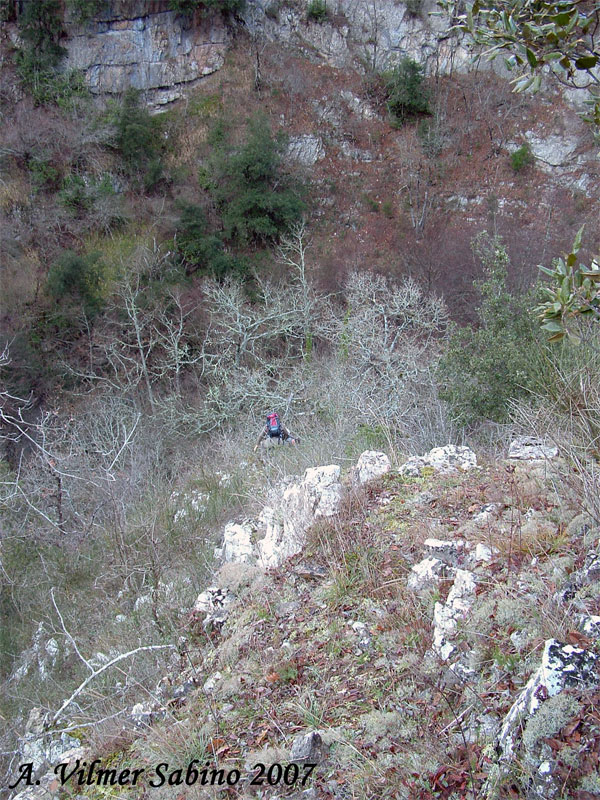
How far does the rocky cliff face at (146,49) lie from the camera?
85.4 ft

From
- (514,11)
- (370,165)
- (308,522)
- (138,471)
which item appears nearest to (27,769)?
(308,522)

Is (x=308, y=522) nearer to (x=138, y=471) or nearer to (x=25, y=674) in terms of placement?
(x=25, y=674)

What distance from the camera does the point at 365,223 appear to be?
2419 cm

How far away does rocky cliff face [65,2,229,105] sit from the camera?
26.0 meters

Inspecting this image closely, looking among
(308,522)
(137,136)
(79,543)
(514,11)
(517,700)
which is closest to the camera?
(517,700)

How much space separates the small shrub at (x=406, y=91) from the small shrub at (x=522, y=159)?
4.94m

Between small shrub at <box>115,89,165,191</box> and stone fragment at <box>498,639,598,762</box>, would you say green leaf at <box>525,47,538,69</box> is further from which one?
small shrub at <box>115,89,165,191</box>

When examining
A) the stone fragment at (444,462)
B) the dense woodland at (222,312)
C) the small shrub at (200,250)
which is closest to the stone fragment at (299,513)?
the stone fragment at (444,462)

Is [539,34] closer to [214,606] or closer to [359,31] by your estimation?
[214,606]

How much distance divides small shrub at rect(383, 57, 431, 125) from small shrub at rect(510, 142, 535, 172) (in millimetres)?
4938

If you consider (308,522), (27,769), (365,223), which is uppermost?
(308,522)

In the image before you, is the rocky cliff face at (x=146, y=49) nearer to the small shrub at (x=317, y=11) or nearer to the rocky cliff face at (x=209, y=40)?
the rocky cliff face at (x=209, y=40)

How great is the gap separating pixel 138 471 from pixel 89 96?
21.3 metres

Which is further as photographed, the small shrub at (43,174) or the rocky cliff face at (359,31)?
the rocky cliff face at (359,31)
